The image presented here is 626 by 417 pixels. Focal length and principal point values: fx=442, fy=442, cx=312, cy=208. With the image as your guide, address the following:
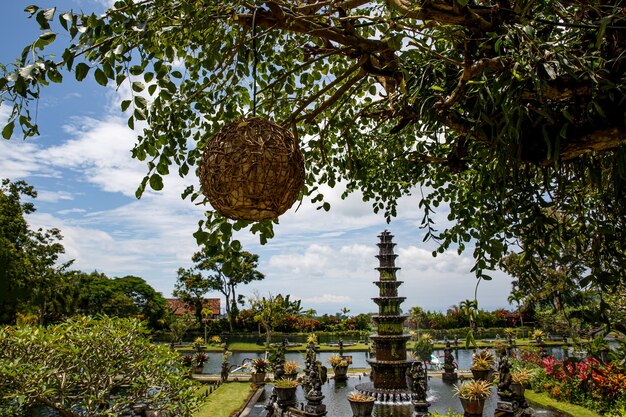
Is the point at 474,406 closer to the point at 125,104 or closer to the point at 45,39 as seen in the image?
the point at 125,104

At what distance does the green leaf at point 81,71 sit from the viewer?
1994mm

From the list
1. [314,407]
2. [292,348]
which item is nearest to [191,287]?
[292,348]

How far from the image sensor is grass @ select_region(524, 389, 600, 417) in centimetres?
1006

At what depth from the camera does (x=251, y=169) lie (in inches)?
87.4

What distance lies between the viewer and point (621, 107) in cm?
238

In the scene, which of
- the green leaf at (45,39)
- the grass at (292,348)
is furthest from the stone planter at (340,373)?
the green leaf at (45,39)

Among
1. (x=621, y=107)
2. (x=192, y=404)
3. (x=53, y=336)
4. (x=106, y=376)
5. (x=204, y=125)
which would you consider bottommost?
(x=192, y=404)

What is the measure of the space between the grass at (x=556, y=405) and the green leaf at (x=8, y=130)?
468 inches

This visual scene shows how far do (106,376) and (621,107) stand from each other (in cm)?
594

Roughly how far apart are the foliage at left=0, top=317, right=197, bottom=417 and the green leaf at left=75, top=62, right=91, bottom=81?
433cm

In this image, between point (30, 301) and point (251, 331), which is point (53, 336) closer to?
point (30, 301)

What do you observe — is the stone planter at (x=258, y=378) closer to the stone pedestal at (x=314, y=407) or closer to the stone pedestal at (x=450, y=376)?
the stone pedestal at (x=450, y=376)

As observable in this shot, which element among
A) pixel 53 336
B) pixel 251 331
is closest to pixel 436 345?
pixel 251 331

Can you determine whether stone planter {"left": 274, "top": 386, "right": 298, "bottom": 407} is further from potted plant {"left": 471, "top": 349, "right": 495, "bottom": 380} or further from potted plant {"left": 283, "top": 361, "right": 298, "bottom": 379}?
potted plant {"left": 471, "top": 349, "right": 495, "bottom": 380}
